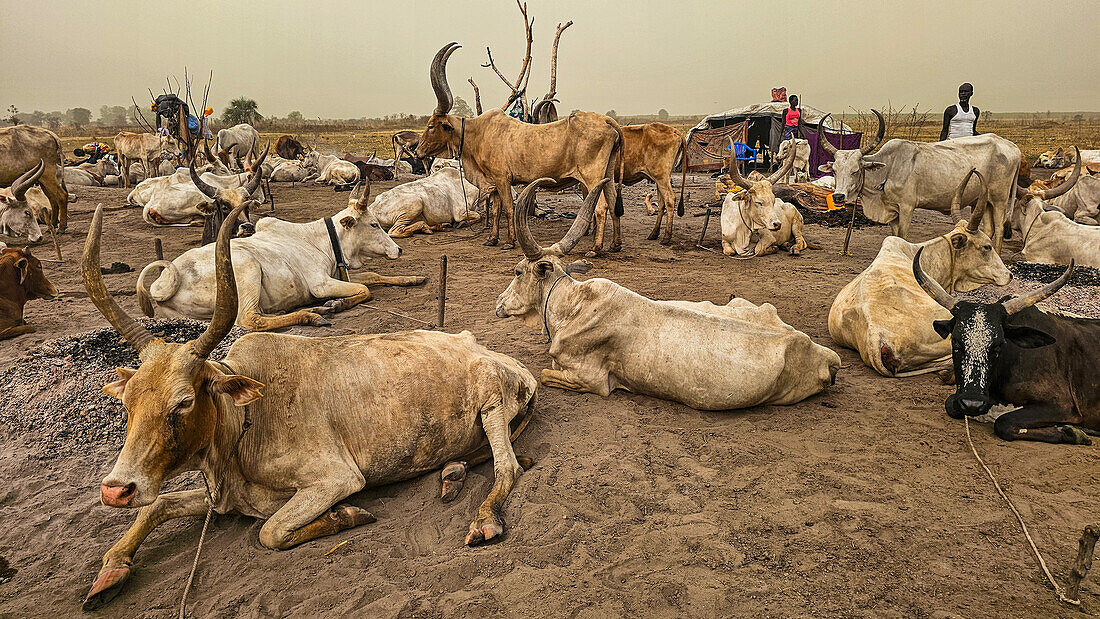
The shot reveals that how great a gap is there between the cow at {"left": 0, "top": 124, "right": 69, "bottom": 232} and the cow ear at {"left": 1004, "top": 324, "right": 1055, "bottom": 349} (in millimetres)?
14505

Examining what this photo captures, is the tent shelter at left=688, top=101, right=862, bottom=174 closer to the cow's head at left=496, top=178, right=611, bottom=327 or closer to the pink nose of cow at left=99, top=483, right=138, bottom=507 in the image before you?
the cow's head at left=496, top=178, right=611, bottom=327

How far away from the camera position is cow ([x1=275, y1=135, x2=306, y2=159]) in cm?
2682

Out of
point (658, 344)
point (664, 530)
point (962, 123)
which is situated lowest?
point (664, 530)

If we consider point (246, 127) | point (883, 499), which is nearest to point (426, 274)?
point (883, 499)

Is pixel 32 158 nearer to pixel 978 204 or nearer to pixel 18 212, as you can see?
pixel 18 212

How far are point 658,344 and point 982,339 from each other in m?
2.18

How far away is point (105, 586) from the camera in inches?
115

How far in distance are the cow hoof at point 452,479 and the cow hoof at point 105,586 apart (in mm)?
1581

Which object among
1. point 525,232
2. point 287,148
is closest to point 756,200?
point 525,232

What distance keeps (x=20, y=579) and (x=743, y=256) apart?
9425 millimetres

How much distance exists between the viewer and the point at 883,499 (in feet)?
11.5

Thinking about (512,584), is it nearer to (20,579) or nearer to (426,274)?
(20,579)

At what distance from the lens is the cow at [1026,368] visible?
4.12 meters

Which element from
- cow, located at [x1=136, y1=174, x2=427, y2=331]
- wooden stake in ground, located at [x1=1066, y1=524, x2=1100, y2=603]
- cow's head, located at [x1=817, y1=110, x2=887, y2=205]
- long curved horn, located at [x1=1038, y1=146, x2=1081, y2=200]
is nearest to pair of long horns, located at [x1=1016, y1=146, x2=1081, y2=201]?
long curved horn, located at [x1=1038, y1=146, x2=1081, y2=200]
